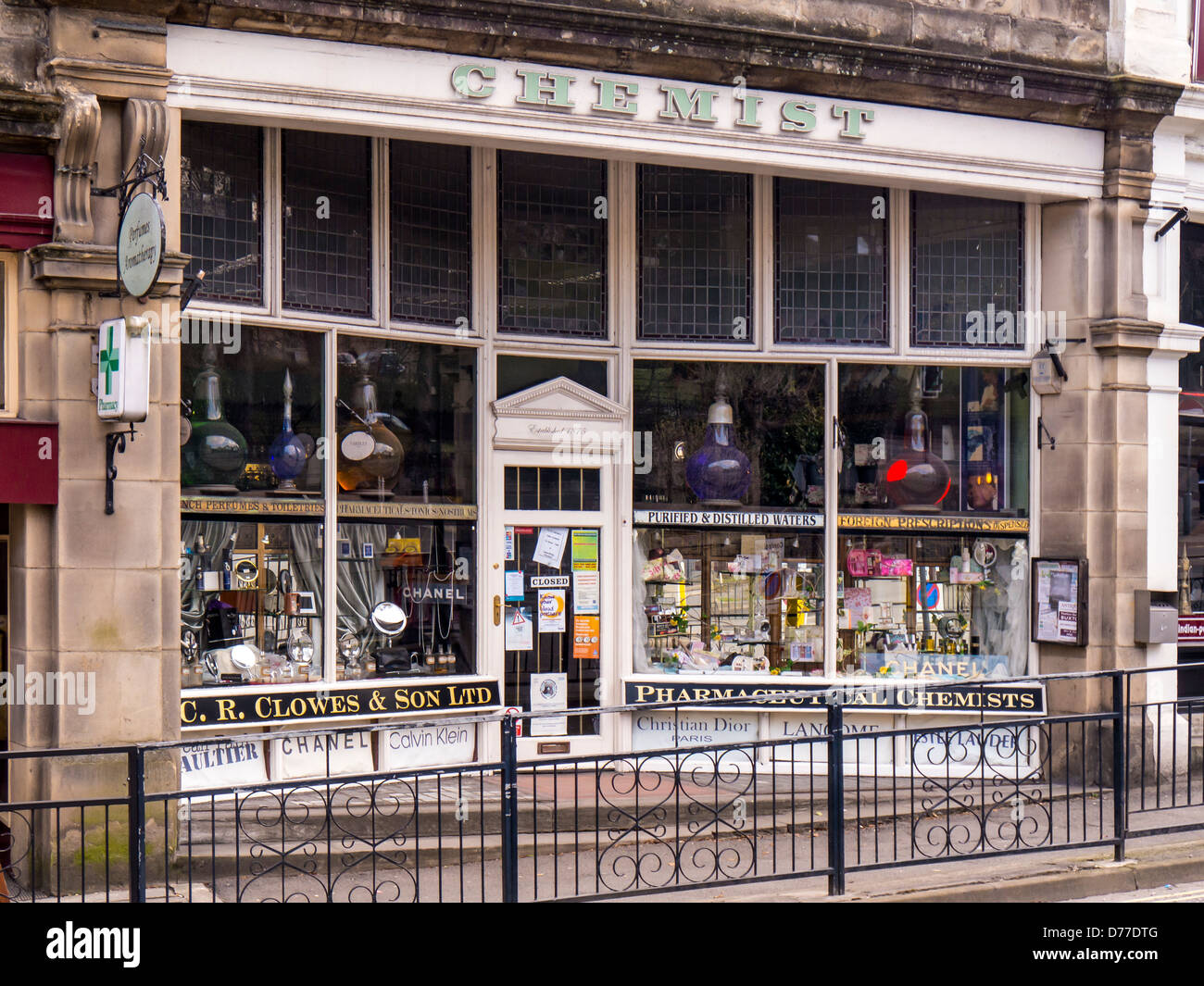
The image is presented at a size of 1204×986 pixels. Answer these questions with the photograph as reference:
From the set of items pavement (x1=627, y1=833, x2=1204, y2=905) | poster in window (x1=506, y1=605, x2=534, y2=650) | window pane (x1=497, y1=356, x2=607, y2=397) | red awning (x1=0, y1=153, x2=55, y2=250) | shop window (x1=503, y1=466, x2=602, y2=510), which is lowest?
pavement (x1=627, y1=833, x2=1204, y2=905)

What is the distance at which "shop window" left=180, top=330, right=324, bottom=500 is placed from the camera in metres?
10.1

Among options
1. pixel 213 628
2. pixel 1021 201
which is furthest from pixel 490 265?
pixel 1021 201

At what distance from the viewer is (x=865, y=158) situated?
10.8m

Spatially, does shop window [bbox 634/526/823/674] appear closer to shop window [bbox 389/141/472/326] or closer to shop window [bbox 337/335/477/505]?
shop window [bbox 337/335/477/505]

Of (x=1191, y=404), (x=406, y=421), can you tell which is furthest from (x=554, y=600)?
(x=1191, y=404)

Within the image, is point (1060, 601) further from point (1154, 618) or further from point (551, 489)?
point (551, 489)

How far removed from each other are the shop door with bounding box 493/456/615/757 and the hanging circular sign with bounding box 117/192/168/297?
12.6 feet

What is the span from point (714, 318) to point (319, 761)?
4.77m

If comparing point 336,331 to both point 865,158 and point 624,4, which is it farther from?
point 865,158

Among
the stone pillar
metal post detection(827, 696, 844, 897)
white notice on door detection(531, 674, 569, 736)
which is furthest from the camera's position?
white notice on door detection(531, 674, 569, 736)

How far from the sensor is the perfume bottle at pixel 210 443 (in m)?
10.1

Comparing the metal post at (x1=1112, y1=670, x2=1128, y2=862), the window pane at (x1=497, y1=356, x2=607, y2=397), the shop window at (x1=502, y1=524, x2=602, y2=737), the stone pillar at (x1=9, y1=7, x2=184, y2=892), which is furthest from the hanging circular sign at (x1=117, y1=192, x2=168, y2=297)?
the metal post at (x1=1112, y1=670, x2=1128, y2=862)

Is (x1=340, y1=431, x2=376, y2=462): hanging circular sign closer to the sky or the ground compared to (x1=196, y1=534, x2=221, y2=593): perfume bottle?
closer to the sky

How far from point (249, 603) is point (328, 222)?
9.39ft
